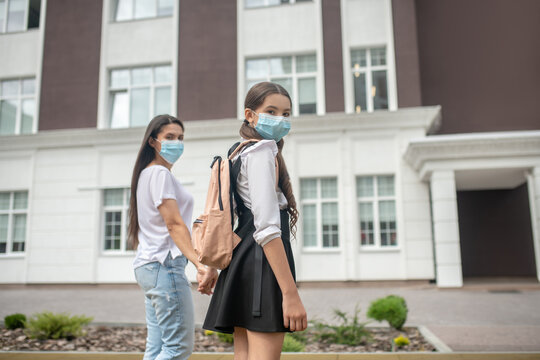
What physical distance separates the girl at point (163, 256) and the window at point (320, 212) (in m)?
11.2

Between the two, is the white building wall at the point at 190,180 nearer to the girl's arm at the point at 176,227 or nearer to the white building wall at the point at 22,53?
the white building wall at the point at 22,53

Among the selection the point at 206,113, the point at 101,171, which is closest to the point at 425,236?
the point at 206,113

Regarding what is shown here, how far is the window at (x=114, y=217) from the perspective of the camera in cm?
1477

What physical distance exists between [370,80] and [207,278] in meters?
13.0

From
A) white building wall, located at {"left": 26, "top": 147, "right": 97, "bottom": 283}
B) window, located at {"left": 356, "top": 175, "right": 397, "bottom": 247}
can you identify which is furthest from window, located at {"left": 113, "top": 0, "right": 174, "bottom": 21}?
window, located at {"left": 356, "top": 175, "right": 397, "bottom": 247}

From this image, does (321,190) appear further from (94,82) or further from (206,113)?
(94,82)

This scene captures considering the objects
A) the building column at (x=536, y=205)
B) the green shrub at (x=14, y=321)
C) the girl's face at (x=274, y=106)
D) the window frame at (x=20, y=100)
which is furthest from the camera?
the window frame at (x=20, y=100)

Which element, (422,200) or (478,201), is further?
(478,201)

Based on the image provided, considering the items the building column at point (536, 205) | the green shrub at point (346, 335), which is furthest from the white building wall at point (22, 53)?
the building column at point (536, 205)

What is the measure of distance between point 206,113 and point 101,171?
12.8ft

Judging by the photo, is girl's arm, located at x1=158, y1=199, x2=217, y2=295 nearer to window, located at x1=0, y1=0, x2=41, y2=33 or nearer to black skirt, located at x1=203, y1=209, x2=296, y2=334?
black skirt, located at x1=203, y1=209, x2=296, y2=334

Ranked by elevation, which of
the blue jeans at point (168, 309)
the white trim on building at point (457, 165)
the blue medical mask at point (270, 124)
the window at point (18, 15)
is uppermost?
the window at point (18, 15)

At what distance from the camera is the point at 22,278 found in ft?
48.1

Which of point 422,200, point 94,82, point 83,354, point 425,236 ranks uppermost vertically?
point 94,82
